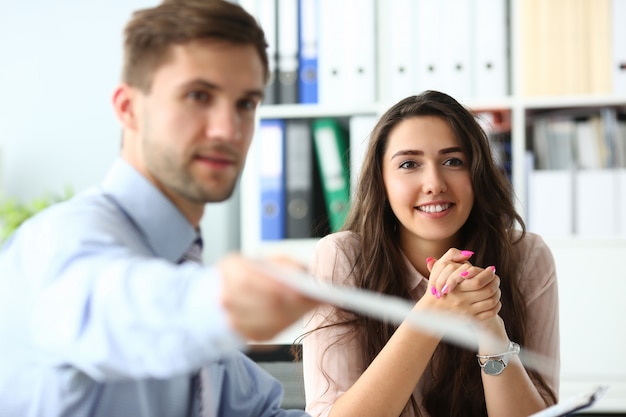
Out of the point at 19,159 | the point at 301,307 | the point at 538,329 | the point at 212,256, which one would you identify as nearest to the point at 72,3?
the point at 19,159

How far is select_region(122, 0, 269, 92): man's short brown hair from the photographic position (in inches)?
24.4

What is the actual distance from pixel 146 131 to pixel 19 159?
2.36 metres

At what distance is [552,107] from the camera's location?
236cm

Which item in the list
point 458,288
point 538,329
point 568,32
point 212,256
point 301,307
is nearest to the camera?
point 301,307

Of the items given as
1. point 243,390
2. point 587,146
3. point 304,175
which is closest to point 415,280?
point 243,390

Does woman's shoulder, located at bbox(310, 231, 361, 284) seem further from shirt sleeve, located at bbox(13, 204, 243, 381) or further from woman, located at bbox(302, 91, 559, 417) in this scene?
shirt sleeve, located at bbox(13, 204, 243, 381)

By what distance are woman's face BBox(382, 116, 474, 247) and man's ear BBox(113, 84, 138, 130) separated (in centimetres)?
70

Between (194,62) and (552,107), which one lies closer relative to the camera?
(194,62)

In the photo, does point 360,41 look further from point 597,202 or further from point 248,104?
point 248,104

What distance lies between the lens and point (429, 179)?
50.2 inches

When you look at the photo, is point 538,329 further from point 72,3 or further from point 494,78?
point 72,3

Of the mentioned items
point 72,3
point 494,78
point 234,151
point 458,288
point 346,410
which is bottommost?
point 346,410

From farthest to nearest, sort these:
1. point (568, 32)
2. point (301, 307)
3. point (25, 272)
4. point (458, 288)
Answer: point (568, 32) < point (458, 288) < point (25, 272) < point (301, 307)

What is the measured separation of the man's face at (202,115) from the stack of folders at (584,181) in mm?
1836
